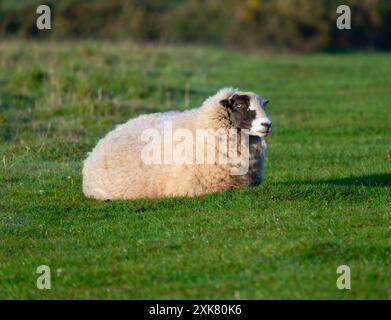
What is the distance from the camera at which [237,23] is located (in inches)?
2341

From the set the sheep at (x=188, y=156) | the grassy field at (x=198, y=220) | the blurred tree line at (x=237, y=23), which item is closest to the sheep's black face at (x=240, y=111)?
the sheep at (x=188, y=156)

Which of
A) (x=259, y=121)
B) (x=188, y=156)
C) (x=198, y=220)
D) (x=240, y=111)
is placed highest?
(x=240, y=111)

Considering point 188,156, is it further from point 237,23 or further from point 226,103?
point 237,23

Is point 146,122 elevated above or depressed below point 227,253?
above

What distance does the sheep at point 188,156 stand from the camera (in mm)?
12539

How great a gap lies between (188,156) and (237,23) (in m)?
47.7

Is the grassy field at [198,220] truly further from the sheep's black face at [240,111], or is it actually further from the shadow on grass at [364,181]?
the sheep's black face at [240,111]

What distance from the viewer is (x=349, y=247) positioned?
9.27m

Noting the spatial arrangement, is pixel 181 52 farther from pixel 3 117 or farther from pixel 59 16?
pixel 3 117

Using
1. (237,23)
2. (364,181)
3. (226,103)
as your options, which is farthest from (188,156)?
(237,23)

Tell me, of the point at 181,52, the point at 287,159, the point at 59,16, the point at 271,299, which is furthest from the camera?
the point at 59,16

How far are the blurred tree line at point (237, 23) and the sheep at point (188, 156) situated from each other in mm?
42365

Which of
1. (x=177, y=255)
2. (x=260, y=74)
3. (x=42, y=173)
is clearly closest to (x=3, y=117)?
(x=42, y=173)
